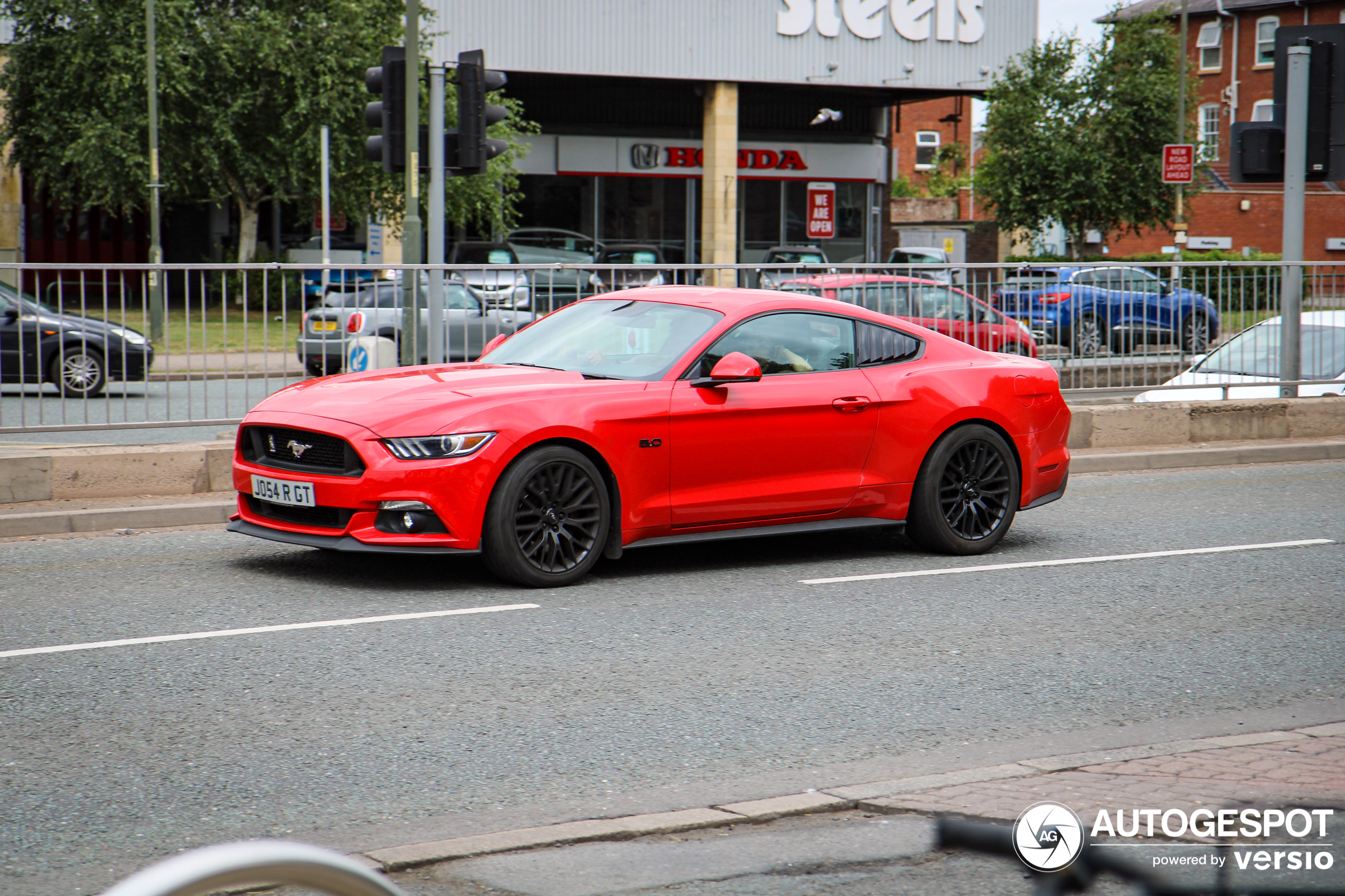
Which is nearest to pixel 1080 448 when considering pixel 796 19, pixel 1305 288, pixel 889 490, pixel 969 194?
pixel 1305 288

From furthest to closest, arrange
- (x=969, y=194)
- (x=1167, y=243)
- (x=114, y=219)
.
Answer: (x=969, y=194), (x=1167, y=243), (x=114, y=219)

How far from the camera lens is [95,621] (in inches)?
263

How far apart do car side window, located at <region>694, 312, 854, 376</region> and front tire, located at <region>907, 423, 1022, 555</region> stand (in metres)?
0.81

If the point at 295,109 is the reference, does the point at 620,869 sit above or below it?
below

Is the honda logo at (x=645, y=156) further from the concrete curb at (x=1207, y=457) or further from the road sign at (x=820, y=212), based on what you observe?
the concrete curb at (x=1207, y=457)

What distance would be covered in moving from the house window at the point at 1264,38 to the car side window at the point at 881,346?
60.6m

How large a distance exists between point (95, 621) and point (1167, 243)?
2427 inches

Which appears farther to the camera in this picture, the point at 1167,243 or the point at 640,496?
the point at 1167,243

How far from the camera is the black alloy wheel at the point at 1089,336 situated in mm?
13391

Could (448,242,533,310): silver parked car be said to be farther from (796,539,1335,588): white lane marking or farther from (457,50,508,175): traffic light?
(796,539,1335,588): white lane marking

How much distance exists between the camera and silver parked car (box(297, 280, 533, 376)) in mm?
10594

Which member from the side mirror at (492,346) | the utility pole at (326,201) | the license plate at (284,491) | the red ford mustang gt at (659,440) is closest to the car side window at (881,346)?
the red ford mustang gt at (659,440)

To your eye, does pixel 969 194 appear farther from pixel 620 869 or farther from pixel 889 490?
pixel 620 869

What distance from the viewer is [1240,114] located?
63.8 m
